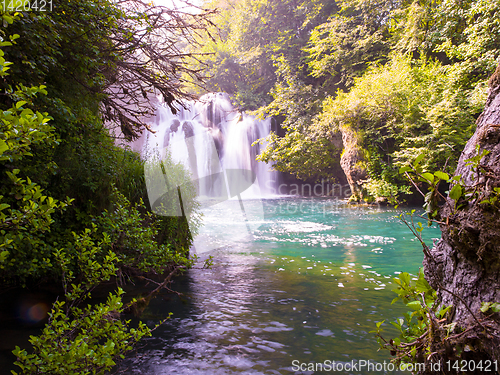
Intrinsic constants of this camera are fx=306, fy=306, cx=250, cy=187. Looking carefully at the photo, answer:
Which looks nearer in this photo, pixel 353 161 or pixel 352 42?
pixel 353 161

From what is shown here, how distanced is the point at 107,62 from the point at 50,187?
6.29ft

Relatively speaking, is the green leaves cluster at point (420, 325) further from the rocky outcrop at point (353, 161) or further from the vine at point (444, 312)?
the rocky outcrop at point (353, 161)

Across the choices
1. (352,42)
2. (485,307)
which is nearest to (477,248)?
(485,307)

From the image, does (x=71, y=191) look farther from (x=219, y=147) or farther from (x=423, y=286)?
(x=219, y=147)

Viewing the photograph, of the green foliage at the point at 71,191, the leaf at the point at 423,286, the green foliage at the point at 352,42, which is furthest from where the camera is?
the green foliage at the point at 352,42

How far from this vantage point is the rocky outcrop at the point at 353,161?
17.9 meters

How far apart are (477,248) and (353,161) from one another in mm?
17260

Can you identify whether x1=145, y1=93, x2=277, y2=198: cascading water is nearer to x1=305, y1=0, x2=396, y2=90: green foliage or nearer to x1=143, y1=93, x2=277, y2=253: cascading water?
x1=143, y1=93, x2=277, y2=253: cascading water

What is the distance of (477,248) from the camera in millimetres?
1617

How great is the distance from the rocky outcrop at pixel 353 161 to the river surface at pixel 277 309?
9.03m

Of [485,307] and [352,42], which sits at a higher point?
[352,42]

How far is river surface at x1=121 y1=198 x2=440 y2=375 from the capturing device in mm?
3381

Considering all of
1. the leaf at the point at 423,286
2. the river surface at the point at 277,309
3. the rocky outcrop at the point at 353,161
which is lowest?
the river surface at the point at 277,309

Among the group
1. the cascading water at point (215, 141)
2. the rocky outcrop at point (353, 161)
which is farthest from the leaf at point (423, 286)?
the cascading water at point (215, 141)
